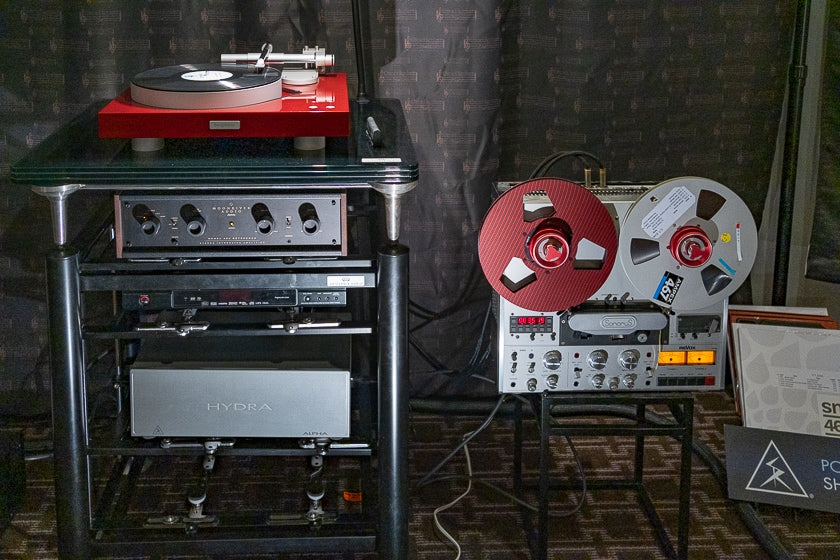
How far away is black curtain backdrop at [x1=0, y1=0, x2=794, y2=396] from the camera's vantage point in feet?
7.84

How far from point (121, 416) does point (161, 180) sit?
1.92ft

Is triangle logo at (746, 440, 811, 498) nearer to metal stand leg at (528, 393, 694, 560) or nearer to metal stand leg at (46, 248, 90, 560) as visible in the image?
metal stand leg at (528, 393, 694, 560)

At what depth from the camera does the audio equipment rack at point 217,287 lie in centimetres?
172

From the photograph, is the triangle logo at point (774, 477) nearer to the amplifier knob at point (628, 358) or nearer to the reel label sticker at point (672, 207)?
the amplifier knob at point (628, 358)

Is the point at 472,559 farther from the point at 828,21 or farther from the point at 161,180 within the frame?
the point at 828,21

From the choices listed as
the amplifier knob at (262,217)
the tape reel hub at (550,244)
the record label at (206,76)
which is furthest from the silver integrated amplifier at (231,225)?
the tape reel hub at (550,244)

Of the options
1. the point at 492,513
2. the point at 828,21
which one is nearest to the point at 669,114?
the point at 828,21

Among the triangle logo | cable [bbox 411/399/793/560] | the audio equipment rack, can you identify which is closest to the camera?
the audio equipment rack

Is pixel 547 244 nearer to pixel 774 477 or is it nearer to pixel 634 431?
pixel 634 431

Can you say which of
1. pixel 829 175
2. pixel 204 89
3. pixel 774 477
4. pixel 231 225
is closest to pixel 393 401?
pixel 231 225

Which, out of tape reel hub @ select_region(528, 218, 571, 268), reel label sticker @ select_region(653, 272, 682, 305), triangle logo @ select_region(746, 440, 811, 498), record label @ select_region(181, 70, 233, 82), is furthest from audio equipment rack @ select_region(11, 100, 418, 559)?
triangle logo @ select_region(746, 440, 811, 498)

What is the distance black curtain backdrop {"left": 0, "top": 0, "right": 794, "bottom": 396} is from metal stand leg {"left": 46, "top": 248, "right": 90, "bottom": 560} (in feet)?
2.51

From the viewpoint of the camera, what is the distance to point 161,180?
1708 millimetres

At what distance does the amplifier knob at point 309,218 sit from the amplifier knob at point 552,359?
0.50m
